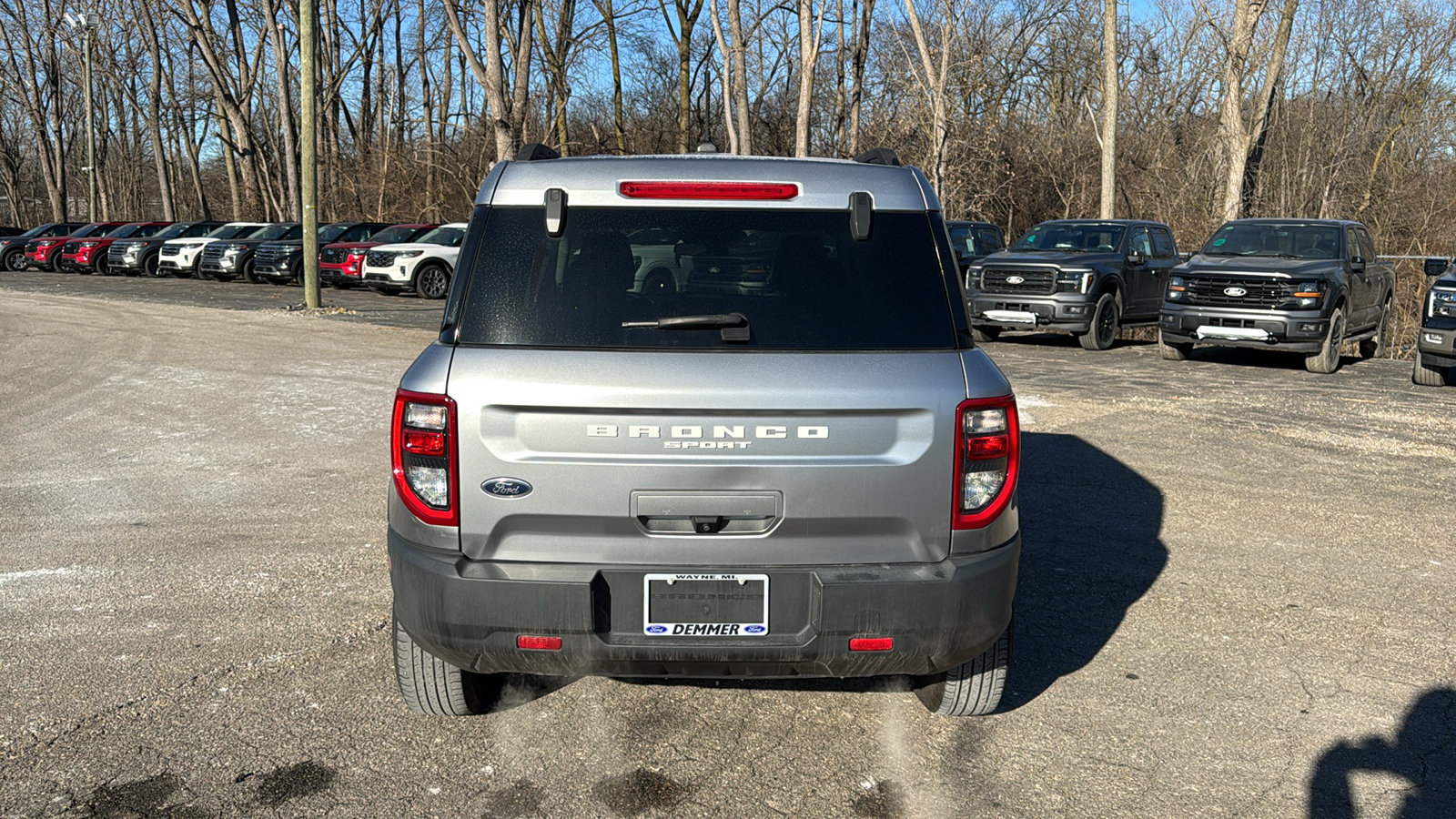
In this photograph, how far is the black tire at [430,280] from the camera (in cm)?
2597

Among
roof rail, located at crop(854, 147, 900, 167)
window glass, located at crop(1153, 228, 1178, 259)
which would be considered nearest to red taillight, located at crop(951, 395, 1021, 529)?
roof rail, located at crop(854, 147, 900, 167)

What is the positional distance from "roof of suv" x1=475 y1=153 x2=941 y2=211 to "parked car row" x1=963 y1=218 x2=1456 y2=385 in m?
8.79

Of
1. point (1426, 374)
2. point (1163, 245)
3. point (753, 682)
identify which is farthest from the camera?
point (1163, 245)

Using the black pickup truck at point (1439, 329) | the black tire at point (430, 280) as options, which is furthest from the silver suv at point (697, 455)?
the black tire at point (430, 280)

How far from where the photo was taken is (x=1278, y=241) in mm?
15695

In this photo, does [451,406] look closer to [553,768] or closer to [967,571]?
[553,768]

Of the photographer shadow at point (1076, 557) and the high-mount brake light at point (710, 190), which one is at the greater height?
the high-mount brake light at point (710, 190)

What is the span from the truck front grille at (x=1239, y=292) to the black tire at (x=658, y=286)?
1305 centimetres

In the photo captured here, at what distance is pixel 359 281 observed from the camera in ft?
88.5

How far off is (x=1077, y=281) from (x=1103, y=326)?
1.01m

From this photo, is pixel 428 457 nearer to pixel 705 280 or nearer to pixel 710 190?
pixel 705 280

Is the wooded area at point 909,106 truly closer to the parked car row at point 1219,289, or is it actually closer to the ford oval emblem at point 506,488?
the parked car row at point 1219,289

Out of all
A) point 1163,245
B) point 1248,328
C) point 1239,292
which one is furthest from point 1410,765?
point 1163,245

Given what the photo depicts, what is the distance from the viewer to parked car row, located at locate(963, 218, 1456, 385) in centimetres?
1434
